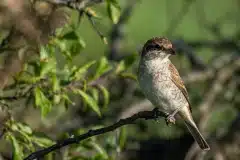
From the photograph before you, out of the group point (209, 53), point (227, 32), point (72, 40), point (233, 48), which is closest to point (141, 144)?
point (233, 48)

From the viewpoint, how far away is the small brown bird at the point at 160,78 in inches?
196

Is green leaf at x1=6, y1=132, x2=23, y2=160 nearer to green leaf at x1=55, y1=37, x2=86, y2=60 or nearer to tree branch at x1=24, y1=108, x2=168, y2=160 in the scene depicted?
tree branch at x1=24, y1=108, x2=168, y2=160

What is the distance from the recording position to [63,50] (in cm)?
429

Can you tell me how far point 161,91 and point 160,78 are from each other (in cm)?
14

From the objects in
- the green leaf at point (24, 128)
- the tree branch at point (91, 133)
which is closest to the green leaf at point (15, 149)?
the green leaf at point (24, 128)

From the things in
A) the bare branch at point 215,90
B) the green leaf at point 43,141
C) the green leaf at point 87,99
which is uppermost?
the green leaf at point 87,99

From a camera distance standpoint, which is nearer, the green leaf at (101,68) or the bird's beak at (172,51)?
the green leaf at (101,68)

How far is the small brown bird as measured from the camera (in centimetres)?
499

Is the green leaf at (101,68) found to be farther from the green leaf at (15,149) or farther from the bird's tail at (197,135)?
the bird's tail at (197,135)

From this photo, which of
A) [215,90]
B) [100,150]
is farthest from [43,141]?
[215,90]

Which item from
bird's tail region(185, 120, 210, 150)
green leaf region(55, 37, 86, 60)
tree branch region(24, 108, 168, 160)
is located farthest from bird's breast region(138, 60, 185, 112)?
tree branch region(24, 108, 168, 160)

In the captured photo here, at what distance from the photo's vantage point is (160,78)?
5.14m

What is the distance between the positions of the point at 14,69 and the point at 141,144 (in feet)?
18.0

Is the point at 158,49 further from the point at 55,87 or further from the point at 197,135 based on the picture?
the point at 55,87
